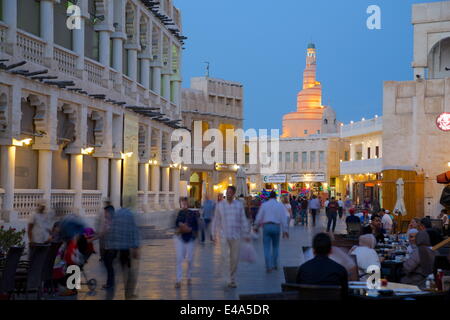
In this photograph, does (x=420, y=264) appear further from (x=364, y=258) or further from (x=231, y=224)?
(x=231, y=224)

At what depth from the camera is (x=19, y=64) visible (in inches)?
862

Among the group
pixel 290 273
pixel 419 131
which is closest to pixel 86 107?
pixel 290 273

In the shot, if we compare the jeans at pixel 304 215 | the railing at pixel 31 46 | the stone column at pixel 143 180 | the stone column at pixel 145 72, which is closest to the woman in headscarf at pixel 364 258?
the railing at pixel 31 46

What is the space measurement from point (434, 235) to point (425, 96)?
2530 centimetres

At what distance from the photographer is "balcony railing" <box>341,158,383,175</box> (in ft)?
219

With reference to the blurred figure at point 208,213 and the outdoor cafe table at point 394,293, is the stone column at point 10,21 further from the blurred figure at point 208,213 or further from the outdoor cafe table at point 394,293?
the outdoor cafe table at point 394,293

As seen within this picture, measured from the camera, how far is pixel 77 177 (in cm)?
2884

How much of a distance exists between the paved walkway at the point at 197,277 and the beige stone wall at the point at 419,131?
17.4 meters

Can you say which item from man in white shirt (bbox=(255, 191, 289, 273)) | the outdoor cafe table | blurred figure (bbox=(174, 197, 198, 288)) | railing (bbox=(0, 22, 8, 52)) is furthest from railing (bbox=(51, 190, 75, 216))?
the outdoor cafe table

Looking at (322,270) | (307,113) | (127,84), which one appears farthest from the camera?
(307,113)

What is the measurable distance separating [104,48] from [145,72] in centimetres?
730

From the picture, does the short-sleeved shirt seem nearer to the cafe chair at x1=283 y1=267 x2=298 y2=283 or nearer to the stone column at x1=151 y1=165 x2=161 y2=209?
the cafe chair at x1=283 y1=267 x2=298 y2=283

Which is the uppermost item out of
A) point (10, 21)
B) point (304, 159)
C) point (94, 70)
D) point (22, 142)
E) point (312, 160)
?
point (10, 21)

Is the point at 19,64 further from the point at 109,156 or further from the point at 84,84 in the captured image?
the point at 109,156
